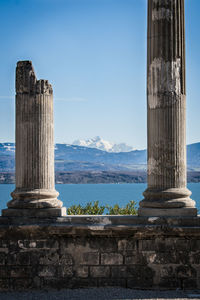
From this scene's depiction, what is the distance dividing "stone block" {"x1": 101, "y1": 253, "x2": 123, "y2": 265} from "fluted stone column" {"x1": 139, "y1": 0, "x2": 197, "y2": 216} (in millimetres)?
1268

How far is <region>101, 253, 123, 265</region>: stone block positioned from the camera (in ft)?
34.3

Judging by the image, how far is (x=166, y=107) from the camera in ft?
35.9

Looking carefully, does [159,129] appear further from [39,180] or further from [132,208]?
[132,208]

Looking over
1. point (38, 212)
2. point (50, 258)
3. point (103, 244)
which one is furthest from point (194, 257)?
point (38, 212)

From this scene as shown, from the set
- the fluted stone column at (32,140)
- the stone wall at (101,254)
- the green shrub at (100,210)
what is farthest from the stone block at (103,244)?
the green shrub at (100,210)

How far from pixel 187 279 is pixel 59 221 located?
3.55 m

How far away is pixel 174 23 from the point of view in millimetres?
11062

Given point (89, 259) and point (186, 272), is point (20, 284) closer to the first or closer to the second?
point (89, 259)

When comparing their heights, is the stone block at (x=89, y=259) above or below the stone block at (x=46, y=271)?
above

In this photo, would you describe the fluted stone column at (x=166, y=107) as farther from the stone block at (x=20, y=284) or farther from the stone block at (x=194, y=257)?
the stone block at (x=20, y=284)

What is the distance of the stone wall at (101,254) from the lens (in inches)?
408

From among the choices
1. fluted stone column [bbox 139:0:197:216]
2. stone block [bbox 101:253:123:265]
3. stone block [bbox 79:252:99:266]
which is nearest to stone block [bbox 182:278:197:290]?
stone block [bbox 101:253:123:265]

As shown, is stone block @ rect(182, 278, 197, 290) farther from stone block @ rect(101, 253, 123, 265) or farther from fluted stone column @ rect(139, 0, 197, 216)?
fluted stone column @ rect(139, 0, 197, 216)

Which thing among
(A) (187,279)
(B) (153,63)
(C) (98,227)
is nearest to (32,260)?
(C) (98,227)
